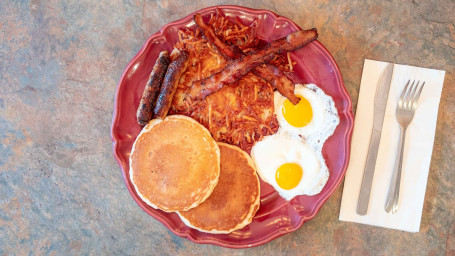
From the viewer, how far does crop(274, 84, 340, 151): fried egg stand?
8.05 feet

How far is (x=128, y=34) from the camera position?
9.01 ft

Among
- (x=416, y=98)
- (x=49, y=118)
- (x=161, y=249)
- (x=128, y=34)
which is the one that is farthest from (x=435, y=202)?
(x=49, y=118)

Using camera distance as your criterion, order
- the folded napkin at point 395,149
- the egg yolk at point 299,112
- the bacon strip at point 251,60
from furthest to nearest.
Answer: the folded napkin at point 395,149 < the egg yolk at point 299,112 < the bacon strip at point 251,60

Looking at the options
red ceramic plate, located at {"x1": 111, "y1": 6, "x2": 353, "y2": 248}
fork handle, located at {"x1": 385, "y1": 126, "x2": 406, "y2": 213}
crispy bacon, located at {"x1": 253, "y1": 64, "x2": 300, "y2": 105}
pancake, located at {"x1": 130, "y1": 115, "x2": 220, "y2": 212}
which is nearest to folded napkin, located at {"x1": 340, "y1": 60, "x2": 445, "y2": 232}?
fork handle, located at {"x1": 385, "y1": 126, "x2": 406, "y2": 213}

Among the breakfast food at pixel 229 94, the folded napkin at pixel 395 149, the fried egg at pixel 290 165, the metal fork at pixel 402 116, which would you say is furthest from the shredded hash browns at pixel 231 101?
the metal fork at pixel 402 116

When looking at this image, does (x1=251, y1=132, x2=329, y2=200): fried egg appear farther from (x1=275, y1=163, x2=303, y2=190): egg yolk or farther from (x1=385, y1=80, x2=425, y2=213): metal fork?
(x1=385, y1=80, x2=425, y2=213): metal fork

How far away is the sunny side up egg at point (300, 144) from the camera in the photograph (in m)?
2.46

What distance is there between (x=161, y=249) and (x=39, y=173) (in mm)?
1263

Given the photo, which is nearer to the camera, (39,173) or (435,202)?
(435,202)

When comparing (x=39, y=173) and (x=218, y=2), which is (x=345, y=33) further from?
(x=39, y=173)

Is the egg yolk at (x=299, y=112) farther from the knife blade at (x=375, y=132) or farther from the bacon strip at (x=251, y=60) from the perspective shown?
the knife blade at (x=375, y=132)

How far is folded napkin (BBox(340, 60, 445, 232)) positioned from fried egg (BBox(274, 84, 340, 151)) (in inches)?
10.5

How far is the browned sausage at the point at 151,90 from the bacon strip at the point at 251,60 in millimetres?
294

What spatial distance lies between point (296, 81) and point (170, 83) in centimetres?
98
